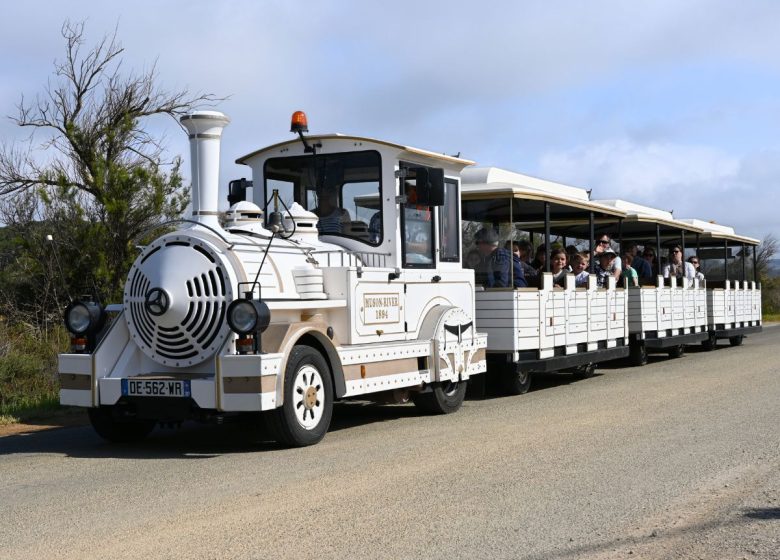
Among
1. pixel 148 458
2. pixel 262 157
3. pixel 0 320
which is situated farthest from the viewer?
pixel 0 320

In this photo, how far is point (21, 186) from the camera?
1748cm

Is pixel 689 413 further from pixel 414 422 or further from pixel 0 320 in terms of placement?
pixel 0 320

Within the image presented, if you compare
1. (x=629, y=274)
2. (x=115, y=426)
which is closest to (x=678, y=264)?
(x=629, y=274)

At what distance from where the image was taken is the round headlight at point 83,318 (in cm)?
895

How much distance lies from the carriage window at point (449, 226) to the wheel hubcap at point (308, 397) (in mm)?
2768

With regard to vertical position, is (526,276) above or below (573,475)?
above

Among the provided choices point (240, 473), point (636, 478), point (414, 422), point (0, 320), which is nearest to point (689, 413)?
point (414, 422)

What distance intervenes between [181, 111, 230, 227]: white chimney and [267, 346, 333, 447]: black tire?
1505 mm

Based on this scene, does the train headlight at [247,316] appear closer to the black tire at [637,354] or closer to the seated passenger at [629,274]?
the seated passenger at [629,274]

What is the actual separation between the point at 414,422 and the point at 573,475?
3.38 metres

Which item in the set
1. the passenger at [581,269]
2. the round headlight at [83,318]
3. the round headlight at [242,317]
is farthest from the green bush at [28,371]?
the passenger at [581,269]

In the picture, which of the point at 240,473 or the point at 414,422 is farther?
the point at 414,422

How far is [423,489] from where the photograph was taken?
6668 millimetres

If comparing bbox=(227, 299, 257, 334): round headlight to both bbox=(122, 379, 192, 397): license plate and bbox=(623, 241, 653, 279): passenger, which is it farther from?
bbox=(623, 241, 653, 279): passenger
